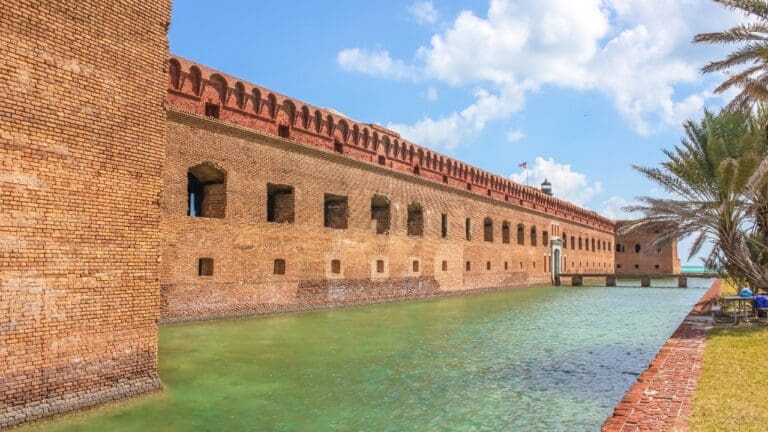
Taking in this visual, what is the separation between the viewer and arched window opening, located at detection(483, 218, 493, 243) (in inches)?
1195

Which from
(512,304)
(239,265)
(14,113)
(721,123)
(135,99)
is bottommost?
(512,304)

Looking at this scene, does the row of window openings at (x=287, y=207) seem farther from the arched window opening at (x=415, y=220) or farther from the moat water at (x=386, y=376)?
the moat water at (x=386, y=376)

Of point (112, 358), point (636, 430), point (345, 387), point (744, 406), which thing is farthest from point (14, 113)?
point (744, 406)

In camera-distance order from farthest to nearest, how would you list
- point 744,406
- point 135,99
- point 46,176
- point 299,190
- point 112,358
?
point 299,190
point 135,99
point 112,358
point 46,176
point 744,406

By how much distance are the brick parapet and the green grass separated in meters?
11.9

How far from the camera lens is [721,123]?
43.1ft

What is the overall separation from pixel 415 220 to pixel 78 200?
1847 cm

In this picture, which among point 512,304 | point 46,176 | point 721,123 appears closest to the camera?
point 46,176

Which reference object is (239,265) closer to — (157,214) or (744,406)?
(157,214)

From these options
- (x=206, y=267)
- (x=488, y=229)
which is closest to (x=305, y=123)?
(x=206, y=267)

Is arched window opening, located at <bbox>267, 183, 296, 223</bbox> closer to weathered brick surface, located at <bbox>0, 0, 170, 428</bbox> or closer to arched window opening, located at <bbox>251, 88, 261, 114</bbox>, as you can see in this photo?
arched window opening, located at <bbox>251, 88, 261, 114</bbox>

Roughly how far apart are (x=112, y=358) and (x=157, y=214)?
5.36 feet

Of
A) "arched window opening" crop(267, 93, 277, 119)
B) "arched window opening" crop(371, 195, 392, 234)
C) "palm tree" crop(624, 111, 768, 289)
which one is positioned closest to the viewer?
"palm tree" crop(624, 111, 768, 289)

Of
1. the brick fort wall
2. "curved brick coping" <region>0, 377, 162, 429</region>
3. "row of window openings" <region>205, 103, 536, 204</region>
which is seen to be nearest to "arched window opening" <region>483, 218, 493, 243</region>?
"row of window openings" <region>205, 103, 536, 204</region>
